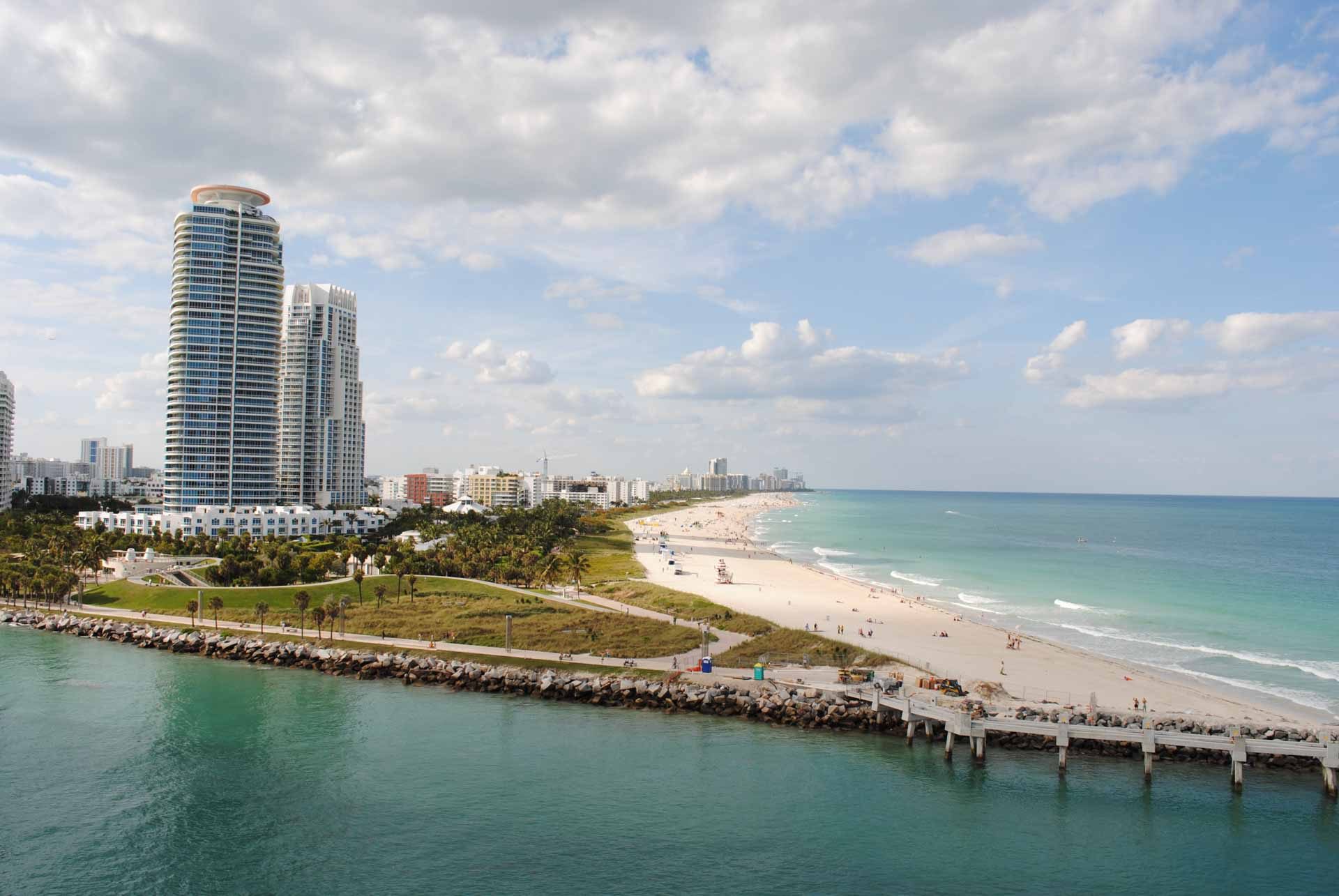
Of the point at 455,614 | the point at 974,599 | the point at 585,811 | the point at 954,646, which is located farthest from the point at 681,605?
the point at 585,811

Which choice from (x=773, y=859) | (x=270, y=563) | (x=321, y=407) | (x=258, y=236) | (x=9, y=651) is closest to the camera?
(x=773, y=859)

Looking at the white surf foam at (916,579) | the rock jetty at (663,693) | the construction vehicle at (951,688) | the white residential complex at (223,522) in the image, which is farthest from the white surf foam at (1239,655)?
the white residential complex at (223,522)

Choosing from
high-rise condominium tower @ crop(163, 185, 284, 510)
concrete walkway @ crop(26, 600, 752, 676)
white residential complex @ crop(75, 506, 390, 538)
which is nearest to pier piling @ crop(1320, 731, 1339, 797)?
concrete walkway @ crop(26, 600, 752, 676)

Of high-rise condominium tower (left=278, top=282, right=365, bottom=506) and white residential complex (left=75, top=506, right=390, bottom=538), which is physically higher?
high-rise condominium tower (left=278, top=282, right=365, bottom=506)

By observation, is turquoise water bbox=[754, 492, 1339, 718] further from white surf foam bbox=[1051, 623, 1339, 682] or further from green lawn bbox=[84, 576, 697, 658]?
green lawn bbox=[84, 576, 697, 658]

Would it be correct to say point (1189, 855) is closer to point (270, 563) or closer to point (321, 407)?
point (270, 563)

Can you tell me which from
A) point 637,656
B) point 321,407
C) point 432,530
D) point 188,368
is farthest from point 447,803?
point 321,407
